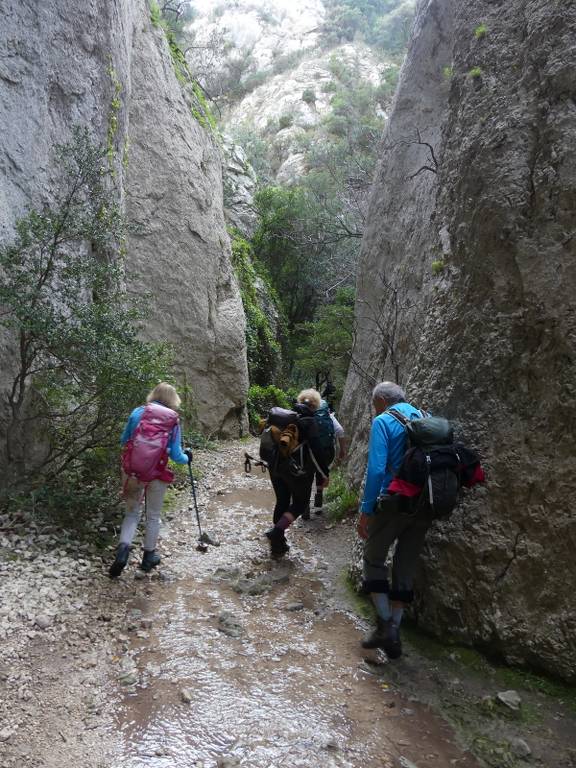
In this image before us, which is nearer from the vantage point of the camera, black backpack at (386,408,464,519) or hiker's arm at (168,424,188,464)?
black backpack at (386,408,464,519)

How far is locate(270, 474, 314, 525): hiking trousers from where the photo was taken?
6465mm

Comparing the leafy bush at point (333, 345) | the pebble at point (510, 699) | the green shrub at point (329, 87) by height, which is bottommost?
the pebble at point (510, 699)

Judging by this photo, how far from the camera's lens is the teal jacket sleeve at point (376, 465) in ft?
14.3

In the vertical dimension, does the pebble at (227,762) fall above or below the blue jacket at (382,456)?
below

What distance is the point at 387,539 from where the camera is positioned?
4.40 meters

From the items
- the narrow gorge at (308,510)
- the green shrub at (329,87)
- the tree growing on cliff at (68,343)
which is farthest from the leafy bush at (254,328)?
the green shrub at (329,87)

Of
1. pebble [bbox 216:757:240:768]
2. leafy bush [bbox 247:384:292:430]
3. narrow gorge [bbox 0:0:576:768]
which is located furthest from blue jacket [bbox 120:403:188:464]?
leafy bush [bbox 247:384:292:430]

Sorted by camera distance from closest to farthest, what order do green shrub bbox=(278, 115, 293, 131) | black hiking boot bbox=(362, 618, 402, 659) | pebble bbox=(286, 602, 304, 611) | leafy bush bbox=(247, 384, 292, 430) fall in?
black hiking boot bbox=(362, 618, 402, 659) → pebble bbox=(286, 602, 304, 611) → leafy bush bbox=(247, 384, 292, 430) → green shrub bbox=(278, 115, 293, 131)

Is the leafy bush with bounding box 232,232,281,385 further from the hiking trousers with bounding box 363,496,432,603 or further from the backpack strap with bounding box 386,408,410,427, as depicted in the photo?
the hiking trousers with bounding box 363,496,432,603

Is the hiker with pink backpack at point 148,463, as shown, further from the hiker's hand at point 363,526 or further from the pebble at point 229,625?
the hiker's hand at point 363,526

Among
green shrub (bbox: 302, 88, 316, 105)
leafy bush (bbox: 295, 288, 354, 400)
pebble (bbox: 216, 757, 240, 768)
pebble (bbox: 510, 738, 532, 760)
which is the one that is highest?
green shrub (bbox: 302, 88, 316, 105)

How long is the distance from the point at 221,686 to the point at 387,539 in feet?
5.47

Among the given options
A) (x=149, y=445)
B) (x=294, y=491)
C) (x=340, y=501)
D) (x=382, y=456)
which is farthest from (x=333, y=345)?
(x=382, y=456)

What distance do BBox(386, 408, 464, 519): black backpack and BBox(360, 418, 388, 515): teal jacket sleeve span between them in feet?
0.59
